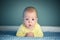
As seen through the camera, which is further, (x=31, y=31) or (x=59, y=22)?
(x=59, y=22)

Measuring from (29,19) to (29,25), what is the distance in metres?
0.05

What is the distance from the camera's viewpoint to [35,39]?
116 cm

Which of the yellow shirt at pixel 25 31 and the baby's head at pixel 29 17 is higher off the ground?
the baby's head at pixel 29 17

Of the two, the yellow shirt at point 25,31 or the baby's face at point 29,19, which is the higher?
the baby's face at point 29,19

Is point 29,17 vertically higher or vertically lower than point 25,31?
higher

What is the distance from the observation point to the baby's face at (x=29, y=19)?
1272 mm

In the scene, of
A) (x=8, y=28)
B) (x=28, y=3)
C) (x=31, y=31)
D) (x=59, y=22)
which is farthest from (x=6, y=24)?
(x=59, y=22)

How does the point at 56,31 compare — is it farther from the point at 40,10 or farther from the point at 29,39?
the point at 29,39

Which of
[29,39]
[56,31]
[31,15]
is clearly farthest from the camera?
[56,31]

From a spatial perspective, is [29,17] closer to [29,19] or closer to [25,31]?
[29,19]

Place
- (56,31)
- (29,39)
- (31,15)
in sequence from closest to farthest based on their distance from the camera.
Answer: (29,39)
(31,15)
(56,31)

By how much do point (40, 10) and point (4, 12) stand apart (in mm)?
338

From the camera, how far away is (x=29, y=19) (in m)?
1.28

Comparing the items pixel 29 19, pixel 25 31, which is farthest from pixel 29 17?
pixel 25 31
